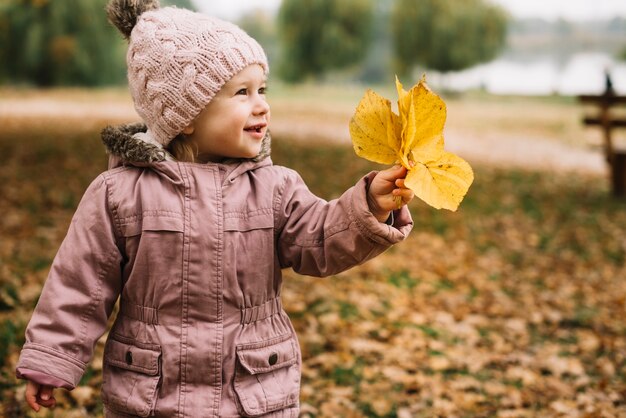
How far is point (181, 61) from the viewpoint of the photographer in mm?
1929

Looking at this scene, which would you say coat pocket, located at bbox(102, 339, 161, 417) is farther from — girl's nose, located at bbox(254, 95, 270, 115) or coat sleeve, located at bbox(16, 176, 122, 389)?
girl's nose, located at bbox(254, 95, 270, 115)

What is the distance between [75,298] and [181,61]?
2.45ft

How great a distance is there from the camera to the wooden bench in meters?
9.33

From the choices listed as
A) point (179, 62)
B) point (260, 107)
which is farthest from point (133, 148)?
point (260, 107)

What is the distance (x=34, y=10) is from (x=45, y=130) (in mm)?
10229

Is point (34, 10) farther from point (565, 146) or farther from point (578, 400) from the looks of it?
point (578, 400)

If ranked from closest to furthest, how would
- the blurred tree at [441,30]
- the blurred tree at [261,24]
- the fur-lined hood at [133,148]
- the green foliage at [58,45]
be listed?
the fur-lined hood at [133,148], the green foliage at [58,45], the blurred tree at [441,30], the blurred tree at [261,24]

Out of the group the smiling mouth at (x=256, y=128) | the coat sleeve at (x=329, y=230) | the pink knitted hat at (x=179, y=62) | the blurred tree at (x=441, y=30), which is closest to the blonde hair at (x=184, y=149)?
the pink knitted hat at (x=179, y=62)

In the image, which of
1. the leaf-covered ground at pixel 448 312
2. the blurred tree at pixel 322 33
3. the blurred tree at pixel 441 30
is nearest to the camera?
the leaf-covered ground at pixel 448 312

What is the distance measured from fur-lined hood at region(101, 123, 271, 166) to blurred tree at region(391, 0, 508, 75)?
2582cm

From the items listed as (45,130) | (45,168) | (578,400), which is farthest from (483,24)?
(578,400)

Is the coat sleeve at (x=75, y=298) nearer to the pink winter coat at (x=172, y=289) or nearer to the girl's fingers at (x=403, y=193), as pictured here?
the pink winter coat at (x=172, y=289)

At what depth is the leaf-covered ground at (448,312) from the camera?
3.58m

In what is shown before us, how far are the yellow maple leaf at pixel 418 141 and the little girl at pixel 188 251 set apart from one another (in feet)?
0.44
